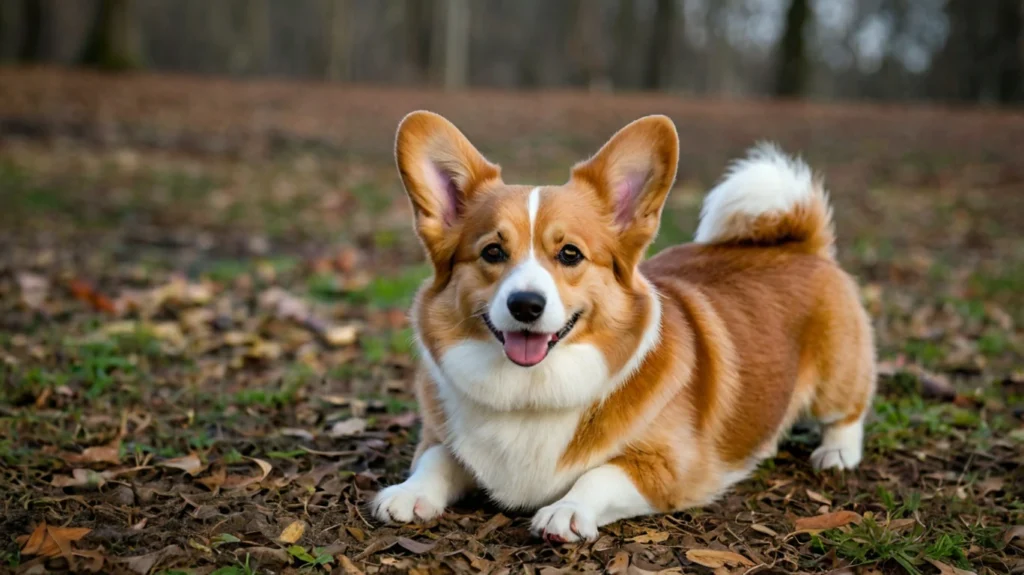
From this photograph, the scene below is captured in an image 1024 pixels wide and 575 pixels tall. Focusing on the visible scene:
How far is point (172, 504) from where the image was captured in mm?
3109

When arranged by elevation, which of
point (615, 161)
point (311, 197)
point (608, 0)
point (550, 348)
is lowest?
point (311, 197)

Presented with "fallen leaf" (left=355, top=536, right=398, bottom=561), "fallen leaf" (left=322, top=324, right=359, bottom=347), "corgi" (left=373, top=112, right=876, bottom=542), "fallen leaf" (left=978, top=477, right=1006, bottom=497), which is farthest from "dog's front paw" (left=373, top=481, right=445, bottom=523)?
"fallen leaf" (left=322, top=324, right=359, bottom=347)

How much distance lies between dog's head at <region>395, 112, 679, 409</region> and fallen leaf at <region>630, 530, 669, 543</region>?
1.61 ft

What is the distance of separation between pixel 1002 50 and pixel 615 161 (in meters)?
25.5

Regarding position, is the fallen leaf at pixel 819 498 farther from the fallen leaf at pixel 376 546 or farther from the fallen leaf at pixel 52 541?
the fallen leaf at pixel 52 541

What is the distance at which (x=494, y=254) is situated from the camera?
3.00m

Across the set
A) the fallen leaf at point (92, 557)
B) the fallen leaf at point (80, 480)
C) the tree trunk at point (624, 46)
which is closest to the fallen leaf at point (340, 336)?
the fallen leaf at point (80, 480)

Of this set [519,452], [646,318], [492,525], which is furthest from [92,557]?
[646,318]

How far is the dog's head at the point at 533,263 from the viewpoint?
114 inches

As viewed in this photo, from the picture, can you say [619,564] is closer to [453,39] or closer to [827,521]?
[827,521]

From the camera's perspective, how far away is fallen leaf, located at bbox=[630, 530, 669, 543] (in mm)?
2982

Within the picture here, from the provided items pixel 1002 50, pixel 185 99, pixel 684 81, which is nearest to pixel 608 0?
pixel 684 81

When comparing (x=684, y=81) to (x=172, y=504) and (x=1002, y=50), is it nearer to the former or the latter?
(x=1002, y=50)

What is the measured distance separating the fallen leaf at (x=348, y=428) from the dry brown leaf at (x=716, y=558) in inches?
66.3
